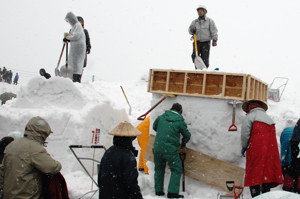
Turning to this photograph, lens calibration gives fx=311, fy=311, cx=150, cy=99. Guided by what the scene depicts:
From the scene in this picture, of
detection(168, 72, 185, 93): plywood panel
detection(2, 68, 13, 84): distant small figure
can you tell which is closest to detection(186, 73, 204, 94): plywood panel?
detection(168, 72, 185, 93): plywood panel

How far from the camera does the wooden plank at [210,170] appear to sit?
5543mm

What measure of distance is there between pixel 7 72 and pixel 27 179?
22.4 meters

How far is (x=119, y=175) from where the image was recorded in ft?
11.4

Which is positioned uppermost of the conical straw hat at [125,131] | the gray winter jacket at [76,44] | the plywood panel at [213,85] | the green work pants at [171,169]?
the gray winter jacket at [76,44]

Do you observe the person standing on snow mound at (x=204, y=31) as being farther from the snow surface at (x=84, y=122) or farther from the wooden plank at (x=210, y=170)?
the wooden plank at (x=210, y=170)

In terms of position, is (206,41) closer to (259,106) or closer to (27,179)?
(259,106)

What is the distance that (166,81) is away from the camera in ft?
20.7

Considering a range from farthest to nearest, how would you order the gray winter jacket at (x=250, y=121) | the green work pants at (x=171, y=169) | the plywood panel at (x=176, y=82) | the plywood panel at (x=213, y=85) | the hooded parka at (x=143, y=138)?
the hooded parka at (x=143, y=138)
the plywood panel at (x=176, y=82)
the plywood panel at (x=213, y=85)
the green work pants at (x=171, y=169)
the gray winter jacket at (x=250, y=121)

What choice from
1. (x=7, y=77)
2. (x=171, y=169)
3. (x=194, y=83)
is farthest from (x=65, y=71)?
(x=7, y=77)

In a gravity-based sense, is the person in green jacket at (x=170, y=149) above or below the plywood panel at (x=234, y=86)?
below

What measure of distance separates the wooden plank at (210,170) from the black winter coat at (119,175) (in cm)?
248

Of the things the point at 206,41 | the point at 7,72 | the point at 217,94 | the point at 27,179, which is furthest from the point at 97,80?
the point at 27,179

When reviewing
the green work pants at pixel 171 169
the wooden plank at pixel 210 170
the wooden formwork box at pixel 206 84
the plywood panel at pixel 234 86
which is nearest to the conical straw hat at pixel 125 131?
the green work pants at pixel 171 169

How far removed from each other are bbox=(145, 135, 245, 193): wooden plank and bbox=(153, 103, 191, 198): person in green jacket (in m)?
0.51
